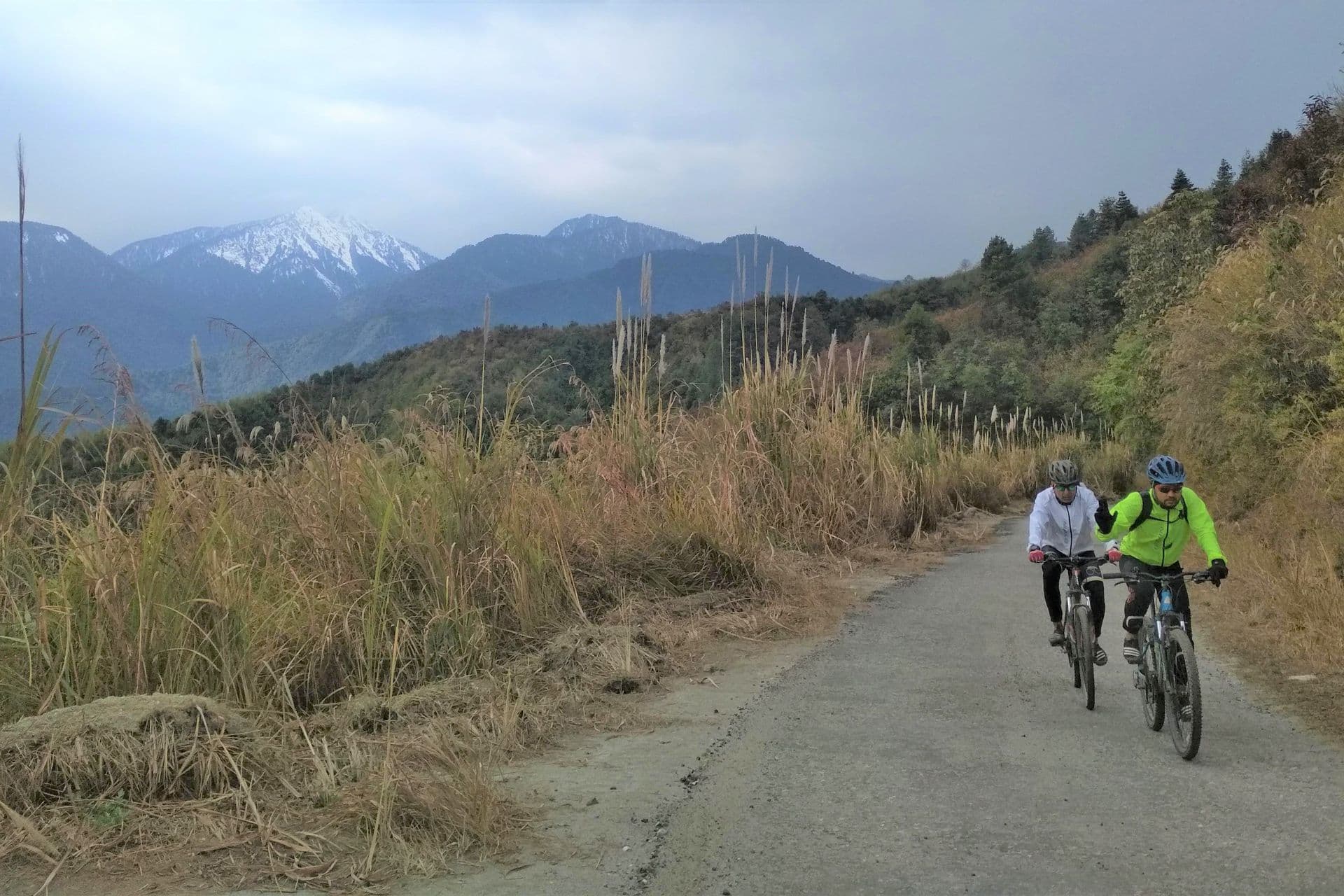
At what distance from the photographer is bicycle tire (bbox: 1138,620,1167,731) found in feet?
17.5

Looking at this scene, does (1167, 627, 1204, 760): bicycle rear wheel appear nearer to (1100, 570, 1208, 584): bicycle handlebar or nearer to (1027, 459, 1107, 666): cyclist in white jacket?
(1100, 570, 1208, 584): bicycle handlebar

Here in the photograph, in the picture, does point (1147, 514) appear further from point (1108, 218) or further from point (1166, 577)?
point (1108, 218)

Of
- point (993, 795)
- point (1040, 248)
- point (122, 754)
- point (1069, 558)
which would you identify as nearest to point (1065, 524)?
point (1069, 558)

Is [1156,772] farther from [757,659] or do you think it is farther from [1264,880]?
[757,659]

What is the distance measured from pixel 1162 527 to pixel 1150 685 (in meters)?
1.01

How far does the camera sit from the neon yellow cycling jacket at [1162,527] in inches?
234

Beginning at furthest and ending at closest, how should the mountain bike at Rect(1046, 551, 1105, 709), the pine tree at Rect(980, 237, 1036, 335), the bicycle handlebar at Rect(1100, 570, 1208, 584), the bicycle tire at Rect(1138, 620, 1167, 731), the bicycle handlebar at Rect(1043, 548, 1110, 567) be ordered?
the pine tree at Rect(980, 237, 1036, 335), the bicycle handlebar at Rect(1043, 548, 1110, 567), the mountain bike at Rect(1046, 551, 1105, 709), the bicycle handlebar at Rect(1100, 570, 1208, 584), the bicycle tire at Rect(1138, 620, 1167, 731)

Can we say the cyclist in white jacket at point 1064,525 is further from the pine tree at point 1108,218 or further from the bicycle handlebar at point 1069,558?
the pine tree at point 1108,218

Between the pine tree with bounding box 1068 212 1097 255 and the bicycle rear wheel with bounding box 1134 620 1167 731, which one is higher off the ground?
the pine tree with bounding box 1068 212 1097 255

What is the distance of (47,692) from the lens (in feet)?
14.2

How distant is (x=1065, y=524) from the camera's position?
684 cm

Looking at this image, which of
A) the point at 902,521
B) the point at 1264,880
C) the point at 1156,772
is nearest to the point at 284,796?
the point at 1264,880

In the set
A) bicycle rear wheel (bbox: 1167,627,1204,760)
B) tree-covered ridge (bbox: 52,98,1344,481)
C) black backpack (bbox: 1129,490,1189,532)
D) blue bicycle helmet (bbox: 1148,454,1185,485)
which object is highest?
tree-covered ridge (bbox: 52,98,1344,481)

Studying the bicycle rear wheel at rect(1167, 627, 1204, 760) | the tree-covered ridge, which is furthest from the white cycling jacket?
the tree-covered ridge
